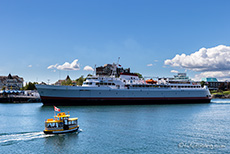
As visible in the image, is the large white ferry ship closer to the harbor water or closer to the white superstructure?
the white superstructure

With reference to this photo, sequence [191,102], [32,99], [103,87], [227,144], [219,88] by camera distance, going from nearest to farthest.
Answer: [227,144]
[103,87]
[191,102]
[32,99]
[219,88]

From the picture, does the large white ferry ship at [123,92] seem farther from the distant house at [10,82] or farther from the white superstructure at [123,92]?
the distant house at [10,82]

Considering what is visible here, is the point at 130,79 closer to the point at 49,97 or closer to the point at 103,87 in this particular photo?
the point at 103,87

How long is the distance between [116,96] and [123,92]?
2.13m

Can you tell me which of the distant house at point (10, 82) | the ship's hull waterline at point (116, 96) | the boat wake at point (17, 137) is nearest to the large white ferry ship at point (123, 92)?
the ship's hull waterline at point (116, 96)

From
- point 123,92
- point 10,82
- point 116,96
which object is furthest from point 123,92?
point 10,82

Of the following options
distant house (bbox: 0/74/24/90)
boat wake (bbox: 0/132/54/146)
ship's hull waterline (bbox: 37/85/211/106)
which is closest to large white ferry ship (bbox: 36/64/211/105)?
ship's hull waterline (bbox: 37/85/211/106)

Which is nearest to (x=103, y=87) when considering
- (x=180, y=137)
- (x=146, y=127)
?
(x=146, y=127)

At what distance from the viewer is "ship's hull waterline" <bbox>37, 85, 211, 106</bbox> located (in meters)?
53.5

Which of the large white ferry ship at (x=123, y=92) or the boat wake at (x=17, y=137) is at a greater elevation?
the large white ferry ship at (x=123, y=92)

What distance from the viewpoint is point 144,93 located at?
61.7 metres

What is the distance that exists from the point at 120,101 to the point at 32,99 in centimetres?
3434

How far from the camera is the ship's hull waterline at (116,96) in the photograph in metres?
53.5

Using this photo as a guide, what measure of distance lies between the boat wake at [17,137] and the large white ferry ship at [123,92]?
100 ft
